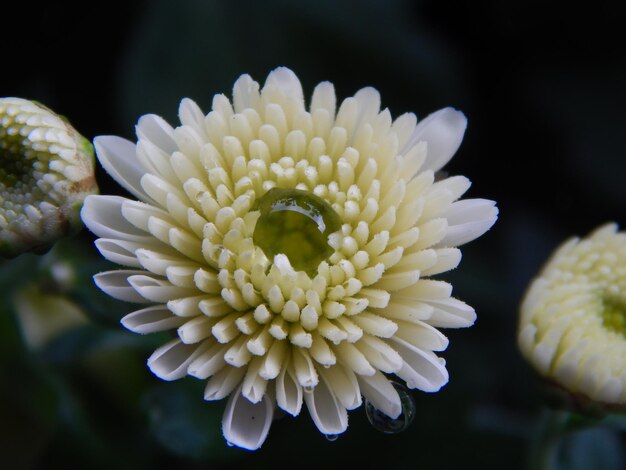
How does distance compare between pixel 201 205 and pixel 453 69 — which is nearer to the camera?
pixel 201 205

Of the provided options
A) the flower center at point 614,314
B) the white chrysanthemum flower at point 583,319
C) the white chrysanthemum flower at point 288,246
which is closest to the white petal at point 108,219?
the white chrysanthemum flower at point 288,246

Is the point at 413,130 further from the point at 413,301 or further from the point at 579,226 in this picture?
the point at 579,226

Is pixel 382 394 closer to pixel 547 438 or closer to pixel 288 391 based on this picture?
pixel 288 391

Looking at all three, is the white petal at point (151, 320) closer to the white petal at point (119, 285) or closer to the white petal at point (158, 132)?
the white petal at point (119, 285)

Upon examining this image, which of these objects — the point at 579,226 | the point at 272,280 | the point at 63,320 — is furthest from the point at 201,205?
the point at 579,226

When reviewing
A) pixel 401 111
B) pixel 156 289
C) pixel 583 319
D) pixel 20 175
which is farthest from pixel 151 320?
pixel 401 111

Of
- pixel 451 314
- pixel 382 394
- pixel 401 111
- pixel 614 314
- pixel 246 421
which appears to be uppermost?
pixel 401 111
